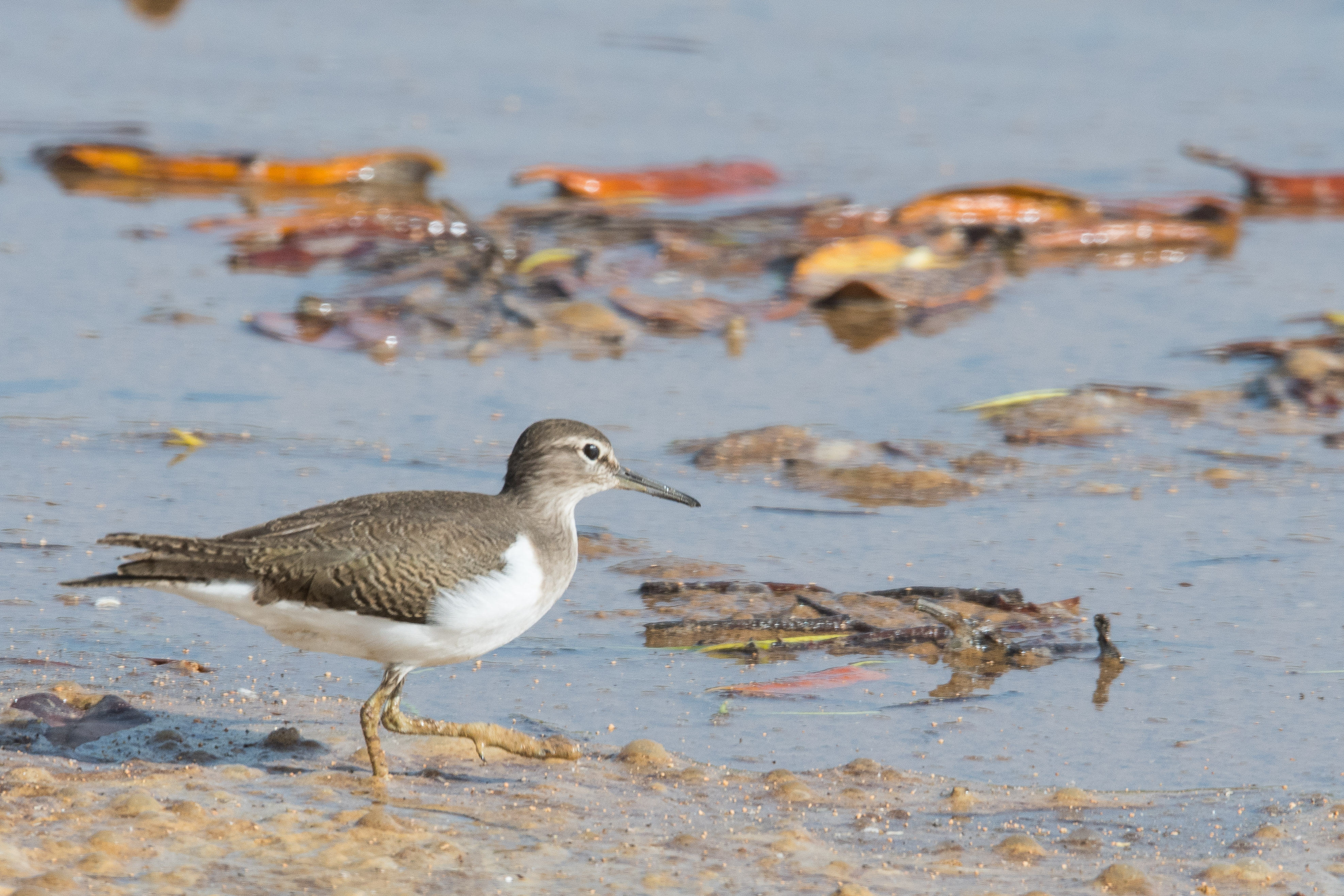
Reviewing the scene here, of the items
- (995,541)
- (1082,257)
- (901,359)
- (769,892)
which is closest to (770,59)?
(1082,257)

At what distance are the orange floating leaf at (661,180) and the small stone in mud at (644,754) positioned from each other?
5.47 meters

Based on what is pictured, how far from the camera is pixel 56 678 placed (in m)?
4.34

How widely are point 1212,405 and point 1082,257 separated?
2.26 meters

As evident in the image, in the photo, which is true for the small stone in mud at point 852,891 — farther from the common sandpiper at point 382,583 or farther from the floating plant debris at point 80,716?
the floating plant debris at point 80,716

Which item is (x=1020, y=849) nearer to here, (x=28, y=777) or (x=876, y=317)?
(x=28, y=777)

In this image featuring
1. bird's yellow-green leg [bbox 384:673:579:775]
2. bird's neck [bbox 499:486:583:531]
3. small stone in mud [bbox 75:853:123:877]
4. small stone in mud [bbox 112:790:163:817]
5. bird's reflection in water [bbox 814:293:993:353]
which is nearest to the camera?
small stone in mud [bbox 75:853:123:877]

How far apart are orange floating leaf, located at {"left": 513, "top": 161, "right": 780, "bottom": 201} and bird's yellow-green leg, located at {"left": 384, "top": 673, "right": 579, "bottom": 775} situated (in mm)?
5283

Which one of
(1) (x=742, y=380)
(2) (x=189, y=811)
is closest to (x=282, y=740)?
(2) (x=189, y=811)

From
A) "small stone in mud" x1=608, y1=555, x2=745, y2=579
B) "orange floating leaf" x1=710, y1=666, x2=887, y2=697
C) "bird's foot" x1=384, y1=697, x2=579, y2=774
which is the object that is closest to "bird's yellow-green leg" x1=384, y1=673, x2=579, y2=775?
"bird's foot" x1=384, y1=697, x2=579, y2=774

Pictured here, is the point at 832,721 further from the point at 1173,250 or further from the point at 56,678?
the point at 1173,250

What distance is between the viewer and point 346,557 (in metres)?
4.17

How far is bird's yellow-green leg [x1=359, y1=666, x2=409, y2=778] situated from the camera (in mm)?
3982

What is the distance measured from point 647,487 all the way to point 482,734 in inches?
45.5

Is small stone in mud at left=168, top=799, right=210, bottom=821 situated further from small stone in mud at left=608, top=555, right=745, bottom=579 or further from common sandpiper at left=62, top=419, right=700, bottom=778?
small stone in mud at left=608, top=555, right=745, bottom=579
